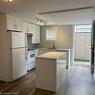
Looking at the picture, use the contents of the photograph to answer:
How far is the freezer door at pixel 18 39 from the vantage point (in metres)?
4.28

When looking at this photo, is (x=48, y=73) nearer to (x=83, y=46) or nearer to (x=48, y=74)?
(x=48, y=74)

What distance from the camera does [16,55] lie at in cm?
443

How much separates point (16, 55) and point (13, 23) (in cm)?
112

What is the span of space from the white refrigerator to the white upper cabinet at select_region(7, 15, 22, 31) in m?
0.24

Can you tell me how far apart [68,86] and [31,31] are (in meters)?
3.40

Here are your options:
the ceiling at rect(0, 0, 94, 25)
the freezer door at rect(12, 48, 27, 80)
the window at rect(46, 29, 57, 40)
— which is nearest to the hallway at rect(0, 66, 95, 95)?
the freezer door at rect(12, 48, 27, 80)

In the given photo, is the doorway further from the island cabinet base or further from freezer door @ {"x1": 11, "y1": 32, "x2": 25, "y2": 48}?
the island cabinet base

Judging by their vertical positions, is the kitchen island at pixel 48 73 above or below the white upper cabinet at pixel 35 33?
below

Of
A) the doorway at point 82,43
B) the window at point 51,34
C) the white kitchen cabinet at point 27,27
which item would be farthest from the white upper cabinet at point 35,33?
the doorway at point 82,43

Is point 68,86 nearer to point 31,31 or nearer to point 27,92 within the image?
point 27,92

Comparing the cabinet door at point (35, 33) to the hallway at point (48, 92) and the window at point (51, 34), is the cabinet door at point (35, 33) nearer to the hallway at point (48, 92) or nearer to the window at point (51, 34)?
the window at point (51, 34)

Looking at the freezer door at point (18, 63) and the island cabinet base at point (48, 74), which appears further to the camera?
the freezer door at point (18, 63)

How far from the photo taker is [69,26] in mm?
6828

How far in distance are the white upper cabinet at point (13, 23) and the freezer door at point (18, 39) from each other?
26 centimetres
